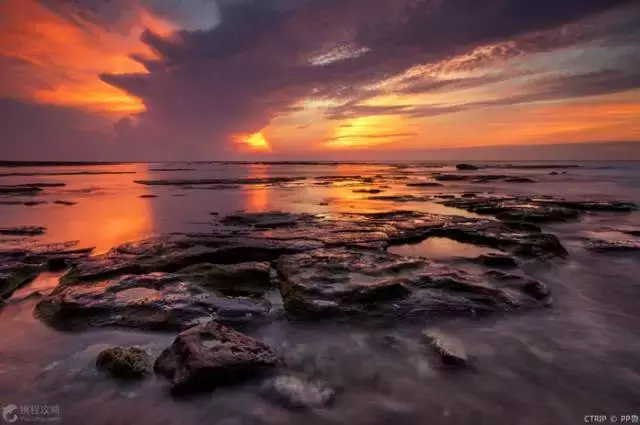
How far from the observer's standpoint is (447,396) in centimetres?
504

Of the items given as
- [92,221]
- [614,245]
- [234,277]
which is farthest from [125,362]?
[92,221]

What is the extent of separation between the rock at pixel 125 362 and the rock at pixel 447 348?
4176 mm

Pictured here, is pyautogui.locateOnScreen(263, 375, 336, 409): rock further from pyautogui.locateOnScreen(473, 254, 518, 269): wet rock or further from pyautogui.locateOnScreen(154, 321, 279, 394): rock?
pyautogui.locateOnScreen(473, 254, 518, 269): wet rock

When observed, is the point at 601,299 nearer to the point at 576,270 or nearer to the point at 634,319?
the point at 634,319

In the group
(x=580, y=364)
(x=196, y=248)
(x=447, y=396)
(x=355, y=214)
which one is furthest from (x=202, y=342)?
(x=355, y=214)

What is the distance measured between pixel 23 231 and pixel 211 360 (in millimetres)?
15473

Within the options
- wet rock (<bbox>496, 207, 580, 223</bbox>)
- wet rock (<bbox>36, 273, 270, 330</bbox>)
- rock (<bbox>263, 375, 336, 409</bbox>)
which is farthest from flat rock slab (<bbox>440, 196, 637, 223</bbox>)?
rock (<bbox>263, 375, 336, 409</bbox>)

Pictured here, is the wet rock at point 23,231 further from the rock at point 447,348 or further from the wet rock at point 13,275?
the rock at point 447,348

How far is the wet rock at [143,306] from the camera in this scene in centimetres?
709

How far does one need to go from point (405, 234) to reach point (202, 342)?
33.1 feet

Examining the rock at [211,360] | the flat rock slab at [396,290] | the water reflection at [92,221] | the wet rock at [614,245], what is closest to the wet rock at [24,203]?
the water reflection at [92,221]

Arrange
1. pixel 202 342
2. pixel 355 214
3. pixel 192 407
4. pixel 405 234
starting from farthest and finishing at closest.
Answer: pixel 355 214 < pixel 405 234 < pixel 202 342 < pixel 192 407

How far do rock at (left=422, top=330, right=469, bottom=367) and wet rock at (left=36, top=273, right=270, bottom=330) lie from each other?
3.06 metres

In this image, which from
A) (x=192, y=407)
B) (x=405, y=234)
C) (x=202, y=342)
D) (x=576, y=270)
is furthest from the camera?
(x=405, y=234)
